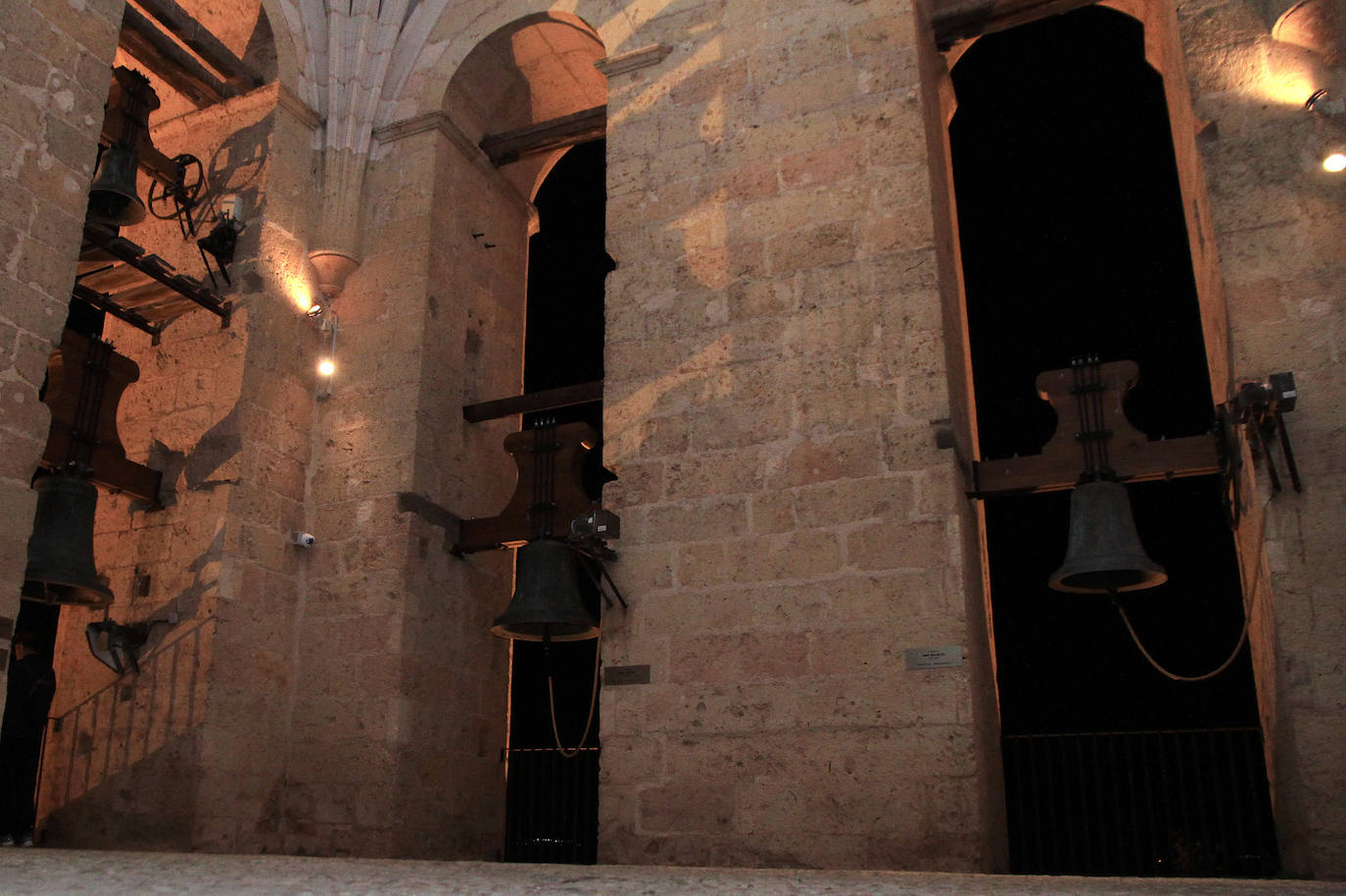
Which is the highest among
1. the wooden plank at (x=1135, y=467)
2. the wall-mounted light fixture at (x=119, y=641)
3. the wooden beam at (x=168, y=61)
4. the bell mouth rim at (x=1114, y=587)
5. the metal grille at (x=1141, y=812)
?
the wooden beam at (x=168, y=61)

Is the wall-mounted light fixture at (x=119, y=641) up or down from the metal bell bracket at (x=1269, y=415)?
down

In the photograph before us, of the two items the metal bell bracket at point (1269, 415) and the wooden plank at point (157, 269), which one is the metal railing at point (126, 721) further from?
the metal bell bracket at point (1269, 415)

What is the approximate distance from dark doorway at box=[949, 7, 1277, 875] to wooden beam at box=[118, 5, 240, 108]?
7.14 metres

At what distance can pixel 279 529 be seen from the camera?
6.84 metres

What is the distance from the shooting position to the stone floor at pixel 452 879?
2.71m

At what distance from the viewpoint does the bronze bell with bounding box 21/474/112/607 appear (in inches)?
216

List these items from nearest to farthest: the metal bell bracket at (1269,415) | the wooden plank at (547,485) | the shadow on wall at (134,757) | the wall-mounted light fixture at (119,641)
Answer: the metal bell bracket at (1269,415)
the shadow on wall at (134,757)
the wall-mounted light fixture at (119,641)
the wooden plank at (547,485)

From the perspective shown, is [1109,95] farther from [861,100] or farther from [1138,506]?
[861,100]

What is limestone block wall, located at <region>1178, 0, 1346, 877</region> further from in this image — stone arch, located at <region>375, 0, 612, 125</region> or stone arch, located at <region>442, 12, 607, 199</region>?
stone arch, located at <region>375, 0, 612, 125</region>

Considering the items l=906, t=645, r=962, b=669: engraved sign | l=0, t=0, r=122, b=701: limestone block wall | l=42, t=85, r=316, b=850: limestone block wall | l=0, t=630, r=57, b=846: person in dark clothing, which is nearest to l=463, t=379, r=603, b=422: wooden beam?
l=42, t=85, r=316, b=850: limestone block wall

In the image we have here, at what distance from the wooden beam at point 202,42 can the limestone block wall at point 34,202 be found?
165 cm

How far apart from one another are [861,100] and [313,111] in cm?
369

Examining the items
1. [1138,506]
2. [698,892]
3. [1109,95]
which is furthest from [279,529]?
[1109,95]

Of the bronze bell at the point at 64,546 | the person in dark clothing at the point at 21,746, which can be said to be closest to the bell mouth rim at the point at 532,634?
the bronze bell at the point at 64,546
